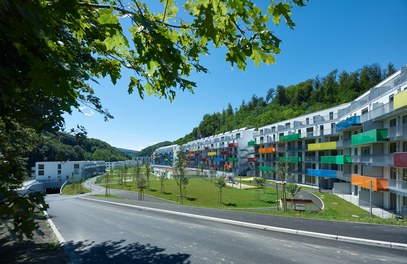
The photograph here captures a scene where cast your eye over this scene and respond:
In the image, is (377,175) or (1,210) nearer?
(1,210)

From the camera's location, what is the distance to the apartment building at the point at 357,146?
25109 millimetres

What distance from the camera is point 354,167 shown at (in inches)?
1540

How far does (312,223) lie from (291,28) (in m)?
11.0

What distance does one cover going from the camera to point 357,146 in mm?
36312

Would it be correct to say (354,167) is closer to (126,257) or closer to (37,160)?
(126,257)

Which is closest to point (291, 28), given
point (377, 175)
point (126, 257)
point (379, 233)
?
point (126, 257)

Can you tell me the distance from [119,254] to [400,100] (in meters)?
25.0

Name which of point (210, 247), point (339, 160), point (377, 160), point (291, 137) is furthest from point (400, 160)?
point (291, 137)

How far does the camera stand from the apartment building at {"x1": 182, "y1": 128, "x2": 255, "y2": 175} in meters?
81.2

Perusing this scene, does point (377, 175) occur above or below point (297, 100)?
below

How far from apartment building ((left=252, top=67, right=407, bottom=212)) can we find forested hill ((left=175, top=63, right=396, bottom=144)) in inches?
1923

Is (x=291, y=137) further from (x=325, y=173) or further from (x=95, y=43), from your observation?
(x=95, y=43)

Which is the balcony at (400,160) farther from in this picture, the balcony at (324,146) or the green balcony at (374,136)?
the balcony at (324,146)

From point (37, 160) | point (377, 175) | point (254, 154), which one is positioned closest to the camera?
point (377, 175)
